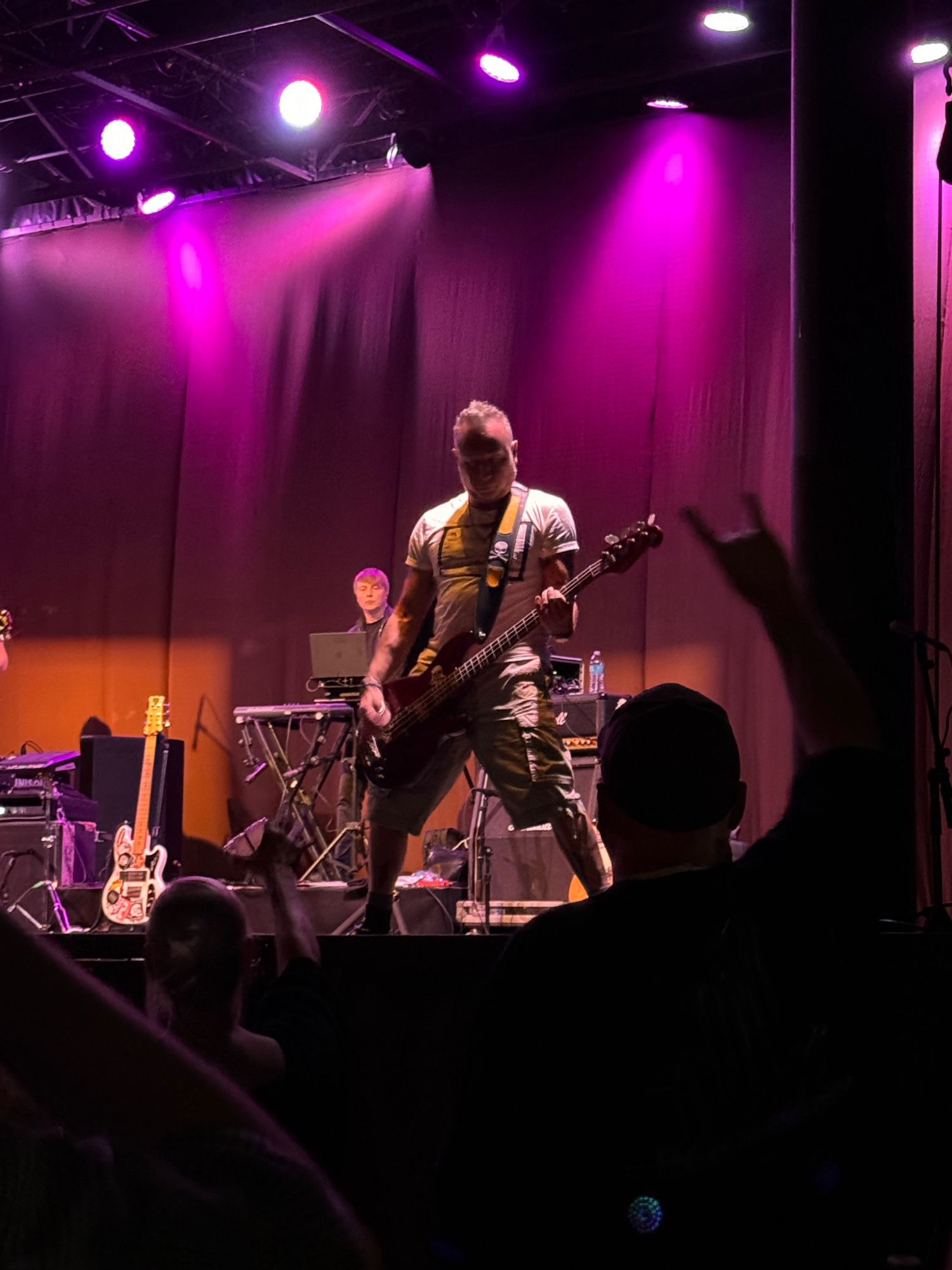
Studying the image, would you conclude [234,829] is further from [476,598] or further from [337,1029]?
[337,1029]

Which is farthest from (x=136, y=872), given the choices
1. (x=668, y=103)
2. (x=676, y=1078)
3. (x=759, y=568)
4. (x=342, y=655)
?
(x=676, y=1078)

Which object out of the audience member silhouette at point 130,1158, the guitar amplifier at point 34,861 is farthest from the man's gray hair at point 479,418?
the audience member silhouette at point 130,1158

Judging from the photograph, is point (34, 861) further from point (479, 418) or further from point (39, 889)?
point (479, 418)

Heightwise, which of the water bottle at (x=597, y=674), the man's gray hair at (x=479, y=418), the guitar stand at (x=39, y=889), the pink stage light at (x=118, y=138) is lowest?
the guitar stand at (x=39, y=889)

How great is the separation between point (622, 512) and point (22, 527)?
4791mm

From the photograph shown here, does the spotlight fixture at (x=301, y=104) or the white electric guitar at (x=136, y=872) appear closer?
the white electric guitar at (x=136, y=872)

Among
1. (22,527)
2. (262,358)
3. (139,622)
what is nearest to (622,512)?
(262,358)

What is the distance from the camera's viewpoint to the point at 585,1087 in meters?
1.47

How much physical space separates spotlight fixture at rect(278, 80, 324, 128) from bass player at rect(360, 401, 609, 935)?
15.3 feet

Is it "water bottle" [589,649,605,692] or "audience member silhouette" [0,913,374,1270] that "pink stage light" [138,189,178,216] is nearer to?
"water bottle" [589,649,605,692]

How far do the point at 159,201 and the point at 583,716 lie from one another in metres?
5.56

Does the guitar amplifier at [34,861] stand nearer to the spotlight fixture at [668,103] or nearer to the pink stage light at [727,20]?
the spotlight fixture at [668,103]

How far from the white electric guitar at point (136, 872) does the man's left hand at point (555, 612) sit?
3.36m

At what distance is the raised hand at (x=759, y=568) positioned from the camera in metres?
1.70
